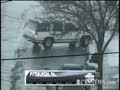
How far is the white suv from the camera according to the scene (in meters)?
5.81

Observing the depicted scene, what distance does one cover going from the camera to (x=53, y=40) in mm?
5836

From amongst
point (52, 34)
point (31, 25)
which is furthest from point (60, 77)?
point (31, 25)

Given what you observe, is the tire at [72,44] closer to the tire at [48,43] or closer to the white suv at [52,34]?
the white suv at [52,34]

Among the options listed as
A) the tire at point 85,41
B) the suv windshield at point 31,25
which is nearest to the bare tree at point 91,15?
the tire at point 85,41

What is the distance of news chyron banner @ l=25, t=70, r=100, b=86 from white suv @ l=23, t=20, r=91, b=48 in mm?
530

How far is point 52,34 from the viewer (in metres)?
5.83

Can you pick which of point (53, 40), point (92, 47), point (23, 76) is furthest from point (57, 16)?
point (23, 76)

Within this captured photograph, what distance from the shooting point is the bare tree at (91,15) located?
19.4ft

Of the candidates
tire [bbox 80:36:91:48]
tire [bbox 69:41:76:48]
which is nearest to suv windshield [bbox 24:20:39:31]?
tire [bbox 69:41:76:48]

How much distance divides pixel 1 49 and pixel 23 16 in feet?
2.48

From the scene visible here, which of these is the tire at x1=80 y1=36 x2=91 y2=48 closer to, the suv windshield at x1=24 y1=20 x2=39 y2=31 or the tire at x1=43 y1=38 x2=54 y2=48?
the tire at x1=43 y1=38 x2=54 y2=48

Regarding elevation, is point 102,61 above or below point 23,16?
below

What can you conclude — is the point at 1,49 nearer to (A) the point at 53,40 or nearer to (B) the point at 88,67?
(A) the point at 53,40

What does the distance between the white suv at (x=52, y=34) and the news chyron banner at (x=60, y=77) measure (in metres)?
0.53
